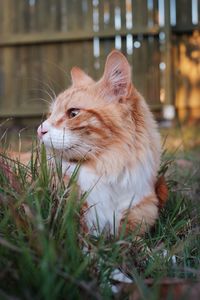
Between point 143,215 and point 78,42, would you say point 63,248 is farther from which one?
point 78,42

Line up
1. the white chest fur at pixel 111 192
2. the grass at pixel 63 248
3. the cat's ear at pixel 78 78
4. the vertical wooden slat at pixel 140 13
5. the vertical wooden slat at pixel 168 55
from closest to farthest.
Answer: the grass at pixel 63 248, the white chest fur at pixel 111 192, the cat's ear at pixel 78 78, the vertical wooden slat at pixel 168 55, the vertical wooden slat at pixel 140 13

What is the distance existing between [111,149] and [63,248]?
747 millimetres

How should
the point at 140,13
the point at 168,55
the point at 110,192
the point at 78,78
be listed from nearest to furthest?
1. the point at 110,192
2. the point at 78,78
3. the point at 168,55
4. the point at 140,13

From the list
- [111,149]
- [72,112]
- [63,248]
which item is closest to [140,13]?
[72,112]

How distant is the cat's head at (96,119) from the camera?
82.4 inches

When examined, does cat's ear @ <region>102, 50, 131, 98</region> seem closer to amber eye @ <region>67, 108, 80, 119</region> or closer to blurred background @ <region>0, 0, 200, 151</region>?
amber eye @ <region>67, 108, 80, 119</region>

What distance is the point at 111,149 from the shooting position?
213 cm

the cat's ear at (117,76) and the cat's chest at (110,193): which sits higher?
the cat's ear at (117,76)

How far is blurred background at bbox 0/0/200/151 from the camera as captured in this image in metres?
6.23

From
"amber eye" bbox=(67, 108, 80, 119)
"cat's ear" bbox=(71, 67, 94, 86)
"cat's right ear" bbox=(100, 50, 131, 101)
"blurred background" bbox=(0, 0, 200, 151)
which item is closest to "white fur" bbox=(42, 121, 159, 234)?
"amber eye" bbox=(67, 108, 80, 119)

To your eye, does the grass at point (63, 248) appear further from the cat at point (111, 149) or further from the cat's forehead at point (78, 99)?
the cat's forehead at point (78, 99)

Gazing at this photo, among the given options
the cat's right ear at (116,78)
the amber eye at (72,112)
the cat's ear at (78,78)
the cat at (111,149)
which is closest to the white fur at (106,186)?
the cat at (111,149)

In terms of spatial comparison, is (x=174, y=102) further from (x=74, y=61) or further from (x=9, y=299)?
(x=9, y=299)

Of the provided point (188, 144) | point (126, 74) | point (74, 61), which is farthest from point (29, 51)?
point (126, 74)
